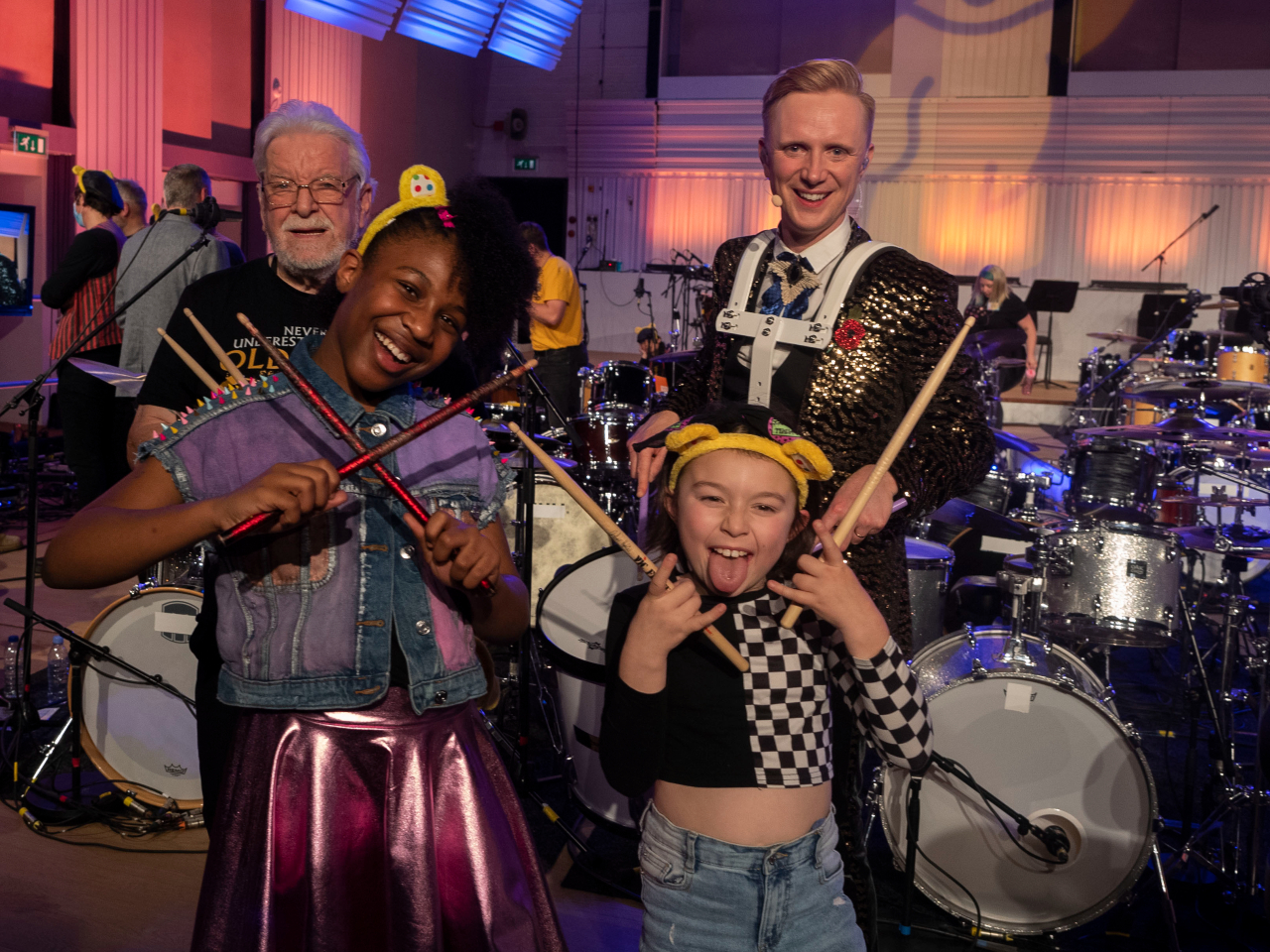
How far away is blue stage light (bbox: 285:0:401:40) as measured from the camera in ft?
26.9

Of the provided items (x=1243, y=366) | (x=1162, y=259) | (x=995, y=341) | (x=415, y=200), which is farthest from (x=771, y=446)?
(x=1162, y=259)

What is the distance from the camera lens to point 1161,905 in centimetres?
285

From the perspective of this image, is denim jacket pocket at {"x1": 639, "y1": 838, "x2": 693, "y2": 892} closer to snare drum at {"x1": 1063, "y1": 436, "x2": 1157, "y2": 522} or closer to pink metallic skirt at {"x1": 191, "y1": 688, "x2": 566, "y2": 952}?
pink metallic skirt at {"x1": 191, "y1": 688, "x2": 566, "y2": 952}

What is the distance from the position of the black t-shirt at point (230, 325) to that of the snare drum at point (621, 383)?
228 inches

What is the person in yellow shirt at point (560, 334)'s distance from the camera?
6.97 metres

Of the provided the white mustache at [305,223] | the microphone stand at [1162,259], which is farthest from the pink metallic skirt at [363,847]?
the microphone stand at [1162,259]

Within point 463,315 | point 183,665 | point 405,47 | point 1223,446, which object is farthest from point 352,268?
point 405,47

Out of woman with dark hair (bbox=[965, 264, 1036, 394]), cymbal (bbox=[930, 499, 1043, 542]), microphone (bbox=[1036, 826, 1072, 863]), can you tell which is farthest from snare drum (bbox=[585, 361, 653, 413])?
microphone (bbox=[1036, 826, 1072, 863])

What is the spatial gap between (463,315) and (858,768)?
108cm

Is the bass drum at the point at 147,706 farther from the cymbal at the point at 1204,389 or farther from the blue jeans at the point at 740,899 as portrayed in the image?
the cymbal at the point at 1204,389

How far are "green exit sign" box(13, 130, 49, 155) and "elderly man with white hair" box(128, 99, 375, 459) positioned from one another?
22.8 feet

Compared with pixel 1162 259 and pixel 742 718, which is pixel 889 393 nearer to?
pixel 742 718

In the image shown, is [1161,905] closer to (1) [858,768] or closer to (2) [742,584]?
(1) [858,768]

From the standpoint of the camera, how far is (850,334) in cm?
179
